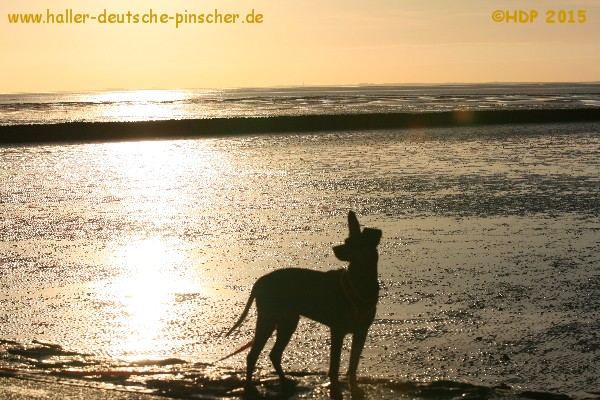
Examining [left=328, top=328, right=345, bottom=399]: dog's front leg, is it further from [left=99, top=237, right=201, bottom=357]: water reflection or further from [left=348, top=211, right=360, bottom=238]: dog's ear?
[left=99, top=237, right=201, bottom=357]: water reflection

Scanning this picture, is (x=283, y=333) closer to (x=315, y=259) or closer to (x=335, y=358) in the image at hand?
(x=335, y=358)

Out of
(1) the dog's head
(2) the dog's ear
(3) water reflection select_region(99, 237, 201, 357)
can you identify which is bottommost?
(3) water reflection select_region(99, 237, 201, 357)

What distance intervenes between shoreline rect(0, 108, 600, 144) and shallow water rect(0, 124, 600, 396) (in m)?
17.4

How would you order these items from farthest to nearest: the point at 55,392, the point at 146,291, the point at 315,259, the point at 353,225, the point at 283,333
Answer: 1. the point at 315,259
2. the point at 146,291
3. the point at 55,392
4. the point at 283,333
5. the point at 353,225

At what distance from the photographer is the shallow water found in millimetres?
7625

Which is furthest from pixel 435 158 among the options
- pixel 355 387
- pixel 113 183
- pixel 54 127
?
pixel 54 127

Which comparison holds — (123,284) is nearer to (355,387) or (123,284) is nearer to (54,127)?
(355,387)

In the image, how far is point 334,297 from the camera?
19.2ft

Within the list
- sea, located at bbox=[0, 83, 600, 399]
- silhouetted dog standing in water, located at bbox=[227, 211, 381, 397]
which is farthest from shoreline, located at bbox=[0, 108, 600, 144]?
silhouetted dog standing in water, located at bbox=[227, 211, 381, 397]

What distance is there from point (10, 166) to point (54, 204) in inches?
387

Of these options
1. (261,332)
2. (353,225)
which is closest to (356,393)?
(261,332)

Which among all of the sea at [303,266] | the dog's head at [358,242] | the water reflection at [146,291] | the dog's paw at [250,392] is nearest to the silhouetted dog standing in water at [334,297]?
the dog's head at [358,242]

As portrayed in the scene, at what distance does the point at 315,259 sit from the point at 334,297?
576cm

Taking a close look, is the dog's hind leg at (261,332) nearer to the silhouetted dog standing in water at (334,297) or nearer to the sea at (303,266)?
the silhouetted dog standing in water at (334,297)
